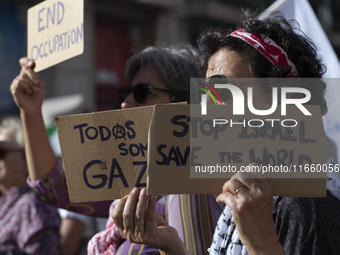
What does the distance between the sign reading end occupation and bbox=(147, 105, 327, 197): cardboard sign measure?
0.61 metres

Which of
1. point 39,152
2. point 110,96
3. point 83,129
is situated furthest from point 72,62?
point 83,129

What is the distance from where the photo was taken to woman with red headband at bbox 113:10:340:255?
1.27 meters

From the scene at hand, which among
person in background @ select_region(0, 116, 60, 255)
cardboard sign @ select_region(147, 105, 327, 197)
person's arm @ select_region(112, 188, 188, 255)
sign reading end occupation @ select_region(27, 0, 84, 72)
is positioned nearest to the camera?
cardboard sign @ select_region(147, 105, 327, 197)

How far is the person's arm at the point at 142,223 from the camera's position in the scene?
1587mm

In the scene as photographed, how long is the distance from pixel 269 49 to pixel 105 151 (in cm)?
58

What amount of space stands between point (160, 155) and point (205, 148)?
127mm

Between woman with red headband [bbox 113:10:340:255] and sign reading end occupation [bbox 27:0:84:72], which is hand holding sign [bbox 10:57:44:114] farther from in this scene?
woman with red headband [bbox 113:10:340:255]

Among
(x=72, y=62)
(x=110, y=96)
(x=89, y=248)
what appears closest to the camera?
(x=89, y=248)

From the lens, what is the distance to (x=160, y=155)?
4.84 feet

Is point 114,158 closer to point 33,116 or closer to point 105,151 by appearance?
point 105,151

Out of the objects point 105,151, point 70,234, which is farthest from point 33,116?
point 70,234

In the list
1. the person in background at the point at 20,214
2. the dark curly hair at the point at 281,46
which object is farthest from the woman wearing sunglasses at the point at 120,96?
the person in background at the point at 20,214

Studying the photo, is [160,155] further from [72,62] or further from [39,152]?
[72,62]

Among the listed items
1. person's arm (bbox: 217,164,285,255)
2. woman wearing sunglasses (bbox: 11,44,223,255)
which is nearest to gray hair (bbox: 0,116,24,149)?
woman wearing sunglasses (bbox: 11,44,223,255)
